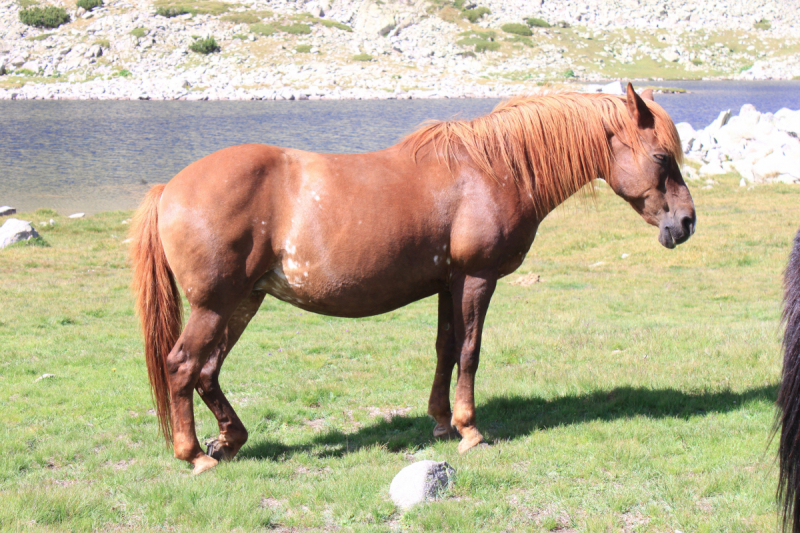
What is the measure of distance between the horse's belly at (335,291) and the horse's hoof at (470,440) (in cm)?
119

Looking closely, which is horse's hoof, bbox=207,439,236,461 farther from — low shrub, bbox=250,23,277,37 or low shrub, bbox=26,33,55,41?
low shrub, bbox=26,33,55,41

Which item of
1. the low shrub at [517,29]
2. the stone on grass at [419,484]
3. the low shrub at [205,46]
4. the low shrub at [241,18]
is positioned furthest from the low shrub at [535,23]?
the stone on grass at [419,484]

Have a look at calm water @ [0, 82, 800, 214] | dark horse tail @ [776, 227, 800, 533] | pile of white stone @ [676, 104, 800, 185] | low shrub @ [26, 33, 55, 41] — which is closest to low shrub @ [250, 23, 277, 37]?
low shrub @ [26, 33, 55, 41]

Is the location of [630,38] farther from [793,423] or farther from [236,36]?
[793,423]

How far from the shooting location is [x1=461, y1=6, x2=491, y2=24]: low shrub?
132 meters

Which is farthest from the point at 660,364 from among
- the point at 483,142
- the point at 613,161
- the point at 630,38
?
the point at 630,38

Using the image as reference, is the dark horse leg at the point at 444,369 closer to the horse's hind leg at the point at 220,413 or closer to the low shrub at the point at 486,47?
the horse's hind leg at the point at 220,413

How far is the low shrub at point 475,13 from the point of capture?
132 meters

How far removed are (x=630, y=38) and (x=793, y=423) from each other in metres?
158

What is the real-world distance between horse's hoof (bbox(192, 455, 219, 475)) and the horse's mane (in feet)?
9.24

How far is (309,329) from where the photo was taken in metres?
9.88

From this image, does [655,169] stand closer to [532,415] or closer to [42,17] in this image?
[532,415]

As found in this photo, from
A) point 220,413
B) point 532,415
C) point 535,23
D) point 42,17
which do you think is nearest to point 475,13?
point 535,23

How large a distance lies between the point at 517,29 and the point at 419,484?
134 m
